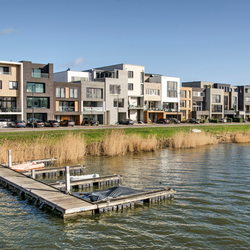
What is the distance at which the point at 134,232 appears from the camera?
32.3ft

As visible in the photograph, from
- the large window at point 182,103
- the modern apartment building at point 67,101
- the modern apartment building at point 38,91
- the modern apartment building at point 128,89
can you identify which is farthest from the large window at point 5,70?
the large window at point 182,103

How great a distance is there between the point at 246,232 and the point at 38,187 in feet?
26.6

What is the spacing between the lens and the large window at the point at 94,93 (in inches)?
2707

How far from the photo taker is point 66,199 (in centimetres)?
1162

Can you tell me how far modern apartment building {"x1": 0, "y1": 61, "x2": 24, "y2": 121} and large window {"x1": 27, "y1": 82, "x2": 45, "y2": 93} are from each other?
1666 millimetres

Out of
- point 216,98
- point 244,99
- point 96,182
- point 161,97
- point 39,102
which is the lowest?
point 96,182

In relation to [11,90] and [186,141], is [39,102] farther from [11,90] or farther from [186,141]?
[186,141]

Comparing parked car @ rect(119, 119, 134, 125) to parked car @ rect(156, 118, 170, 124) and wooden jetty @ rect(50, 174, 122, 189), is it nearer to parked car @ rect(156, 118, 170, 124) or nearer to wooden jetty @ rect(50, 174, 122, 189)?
parked car @ rect(156, 118, 170, 124)

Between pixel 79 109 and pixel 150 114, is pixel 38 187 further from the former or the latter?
pixel 150 114

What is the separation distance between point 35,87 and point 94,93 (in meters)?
13.8

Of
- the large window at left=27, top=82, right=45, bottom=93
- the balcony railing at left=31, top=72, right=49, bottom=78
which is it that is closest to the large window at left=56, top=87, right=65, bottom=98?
the large window at left=27, top=82, right=45, bottom=93

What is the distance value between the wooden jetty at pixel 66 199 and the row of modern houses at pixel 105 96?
141 feet

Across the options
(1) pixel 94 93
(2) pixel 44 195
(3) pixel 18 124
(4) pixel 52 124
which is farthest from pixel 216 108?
(2) pixel 44 195

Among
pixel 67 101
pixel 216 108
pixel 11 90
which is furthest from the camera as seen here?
pixel 216 108
